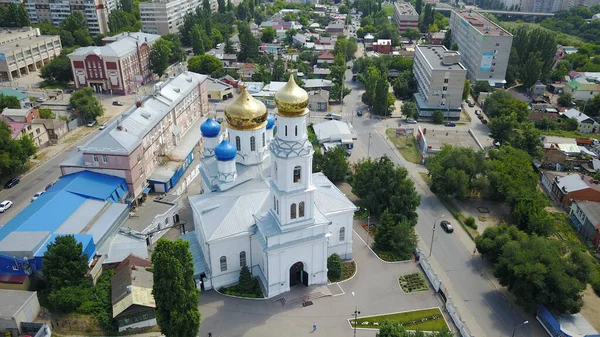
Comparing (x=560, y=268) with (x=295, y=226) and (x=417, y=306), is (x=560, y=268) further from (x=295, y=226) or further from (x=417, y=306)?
(x=295, y=226)

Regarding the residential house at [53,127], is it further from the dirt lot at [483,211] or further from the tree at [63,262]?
the dirt lot at [483,211]

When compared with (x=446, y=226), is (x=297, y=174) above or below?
above

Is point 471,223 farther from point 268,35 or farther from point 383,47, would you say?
point 268,35

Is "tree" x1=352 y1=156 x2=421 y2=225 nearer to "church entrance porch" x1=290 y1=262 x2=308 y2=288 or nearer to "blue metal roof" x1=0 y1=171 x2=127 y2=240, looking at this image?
"church entrance porch" x1=290 y1=262 x2=308 y2=288

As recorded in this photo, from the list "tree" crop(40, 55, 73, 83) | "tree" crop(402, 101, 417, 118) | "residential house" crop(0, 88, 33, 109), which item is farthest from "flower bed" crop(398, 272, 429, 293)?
"tree" crop(40, 55, 73, 83)

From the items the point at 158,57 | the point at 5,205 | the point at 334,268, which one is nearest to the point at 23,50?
the point at 158,57

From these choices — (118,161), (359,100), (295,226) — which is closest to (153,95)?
(118,161)
